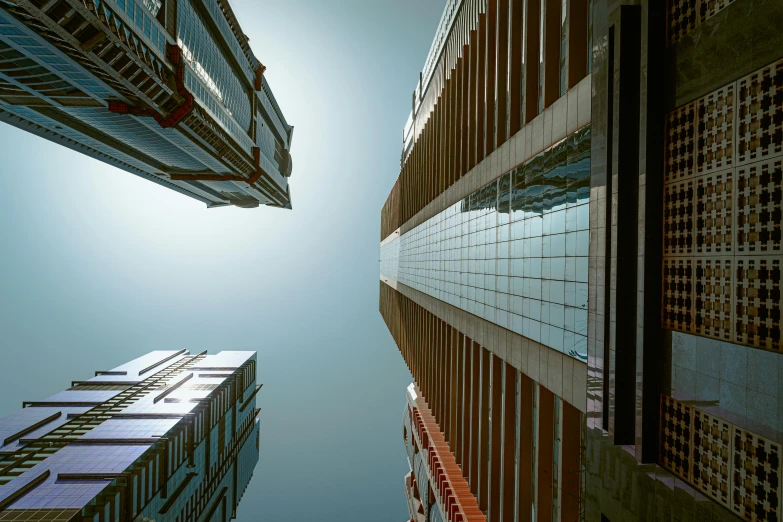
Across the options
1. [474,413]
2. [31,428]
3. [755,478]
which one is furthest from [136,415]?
[755,478]

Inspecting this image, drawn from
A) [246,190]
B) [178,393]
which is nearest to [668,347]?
[178,393]

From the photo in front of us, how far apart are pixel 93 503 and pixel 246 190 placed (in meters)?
120

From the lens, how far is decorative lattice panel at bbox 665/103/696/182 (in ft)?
46.6

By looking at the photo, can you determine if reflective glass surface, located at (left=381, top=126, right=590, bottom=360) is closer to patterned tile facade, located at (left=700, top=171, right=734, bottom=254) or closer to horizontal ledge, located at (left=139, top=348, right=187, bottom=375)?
patterned tile facade, located at (left=700, top=171, right=734, bottom=254)

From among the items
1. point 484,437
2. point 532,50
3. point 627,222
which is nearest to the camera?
point 627,222

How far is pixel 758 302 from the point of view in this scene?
11633 millimetres

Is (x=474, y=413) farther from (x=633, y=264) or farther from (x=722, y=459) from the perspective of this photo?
(x=722, y=459)

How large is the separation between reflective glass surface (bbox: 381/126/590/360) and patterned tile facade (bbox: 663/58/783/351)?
15.9 ft

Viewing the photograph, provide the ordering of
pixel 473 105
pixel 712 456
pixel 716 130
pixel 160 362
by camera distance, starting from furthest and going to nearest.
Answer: pixel 160 362 → pixel 473 105 → pixel 716 130 → pixel 712 456

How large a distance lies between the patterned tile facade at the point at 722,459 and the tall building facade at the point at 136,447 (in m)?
62.0

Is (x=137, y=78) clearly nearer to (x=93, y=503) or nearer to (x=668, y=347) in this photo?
(x=93, y=503)

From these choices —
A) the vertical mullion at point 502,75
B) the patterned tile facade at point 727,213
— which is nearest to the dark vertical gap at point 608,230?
the patterned tile facade at point 727,213

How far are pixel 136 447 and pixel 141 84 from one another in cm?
5508

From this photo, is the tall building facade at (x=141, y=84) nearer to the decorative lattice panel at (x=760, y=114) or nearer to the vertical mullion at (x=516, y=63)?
the vertical mullion at (x=516, y=63)
